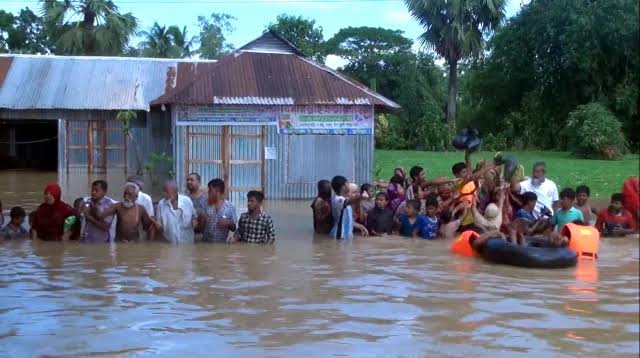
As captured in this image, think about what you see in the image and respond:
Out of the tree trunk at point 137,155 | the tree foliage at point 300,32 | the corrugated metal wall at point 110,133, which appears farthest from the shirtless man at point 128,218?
the tree foliage at point 300,32

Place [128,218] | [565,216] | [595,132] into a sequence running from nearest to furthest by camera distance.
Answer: [595,132]
[565,216]
[128,218]

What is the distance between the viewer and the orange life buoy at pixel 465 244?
8.05 metres

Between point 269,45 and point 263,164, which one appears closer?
point 263,164

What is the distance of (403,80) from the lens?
13.4 metres

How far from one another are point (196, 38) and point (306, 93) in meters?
33.6

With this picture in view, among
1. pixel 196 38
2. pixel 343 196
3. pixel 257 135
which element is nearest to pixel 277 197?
pixel 257 135

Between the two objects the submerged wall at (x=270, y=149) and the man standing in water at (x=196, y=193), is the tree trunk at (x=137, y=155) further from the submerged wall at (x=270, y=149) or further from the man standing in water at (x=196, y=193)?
the man standing in water at (x=196, y=193)

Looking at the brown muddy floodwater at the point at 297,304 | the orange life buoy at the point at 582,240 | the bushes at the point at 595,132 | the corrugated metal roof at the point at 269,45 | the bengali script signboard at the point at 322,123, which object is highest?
the corrugated metal roof at the point at 269,45

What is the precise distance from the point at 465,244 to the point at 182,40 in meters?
40.4

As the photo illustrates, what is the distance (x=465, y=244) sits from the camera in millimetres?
8461

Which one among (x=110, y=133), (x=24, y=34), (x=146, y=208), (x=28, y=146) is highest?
(x=24, y=34)

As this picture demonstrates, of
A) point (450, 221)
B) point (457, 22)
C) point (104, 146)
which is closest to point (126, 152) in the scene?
point (104, 146)

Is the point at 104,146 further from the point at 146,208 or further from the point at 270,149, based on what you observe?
the point at 146,208

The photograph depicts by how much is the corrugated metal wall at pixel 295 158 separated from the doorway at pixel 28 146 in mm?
14239
